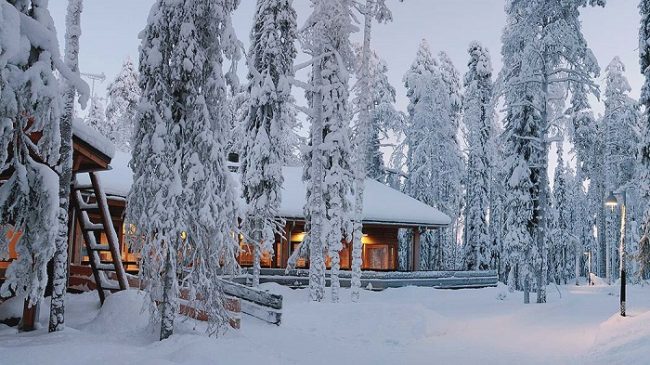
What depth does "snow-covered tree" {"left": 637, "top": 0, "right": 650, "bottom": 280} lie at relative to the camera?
18344 millimetres

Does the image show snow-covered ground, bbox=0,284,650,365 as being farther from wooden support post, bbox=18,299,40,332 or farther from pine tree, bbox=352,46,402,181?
pine tree, bbox=352,46,402,181

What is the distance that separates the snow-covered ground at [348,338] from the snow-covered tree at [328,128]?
2386mm

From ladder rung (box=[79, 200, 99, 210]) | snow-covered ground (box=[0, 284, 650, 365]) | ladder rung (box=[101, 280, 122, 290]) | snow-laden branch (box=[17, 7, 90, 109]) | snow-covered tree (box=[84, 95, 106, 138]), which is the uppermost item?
snow-covered tree (box=[84, 95, 106, 138])

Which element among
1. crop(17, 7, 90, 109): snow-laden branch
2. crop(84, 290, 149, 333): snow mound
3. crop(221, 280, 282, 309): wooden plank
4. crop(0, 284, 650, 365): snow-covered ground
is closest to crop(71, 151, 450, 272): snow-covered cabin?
crop(221, 280, 282, 309): wooden plank

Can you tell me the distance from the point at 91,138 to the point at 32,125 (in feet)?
20.5

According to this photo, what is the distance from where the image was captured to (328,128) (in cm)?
2205

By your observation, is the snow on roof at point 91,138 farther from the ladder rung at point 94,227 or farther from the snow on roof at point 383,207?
the snow on roof at point 383,207

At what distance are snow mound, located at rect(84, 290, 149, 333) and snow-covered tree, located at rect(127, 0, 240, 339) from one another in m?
1.01

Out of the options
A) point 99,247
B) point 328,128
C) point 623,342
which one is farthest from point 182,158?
point 328,128

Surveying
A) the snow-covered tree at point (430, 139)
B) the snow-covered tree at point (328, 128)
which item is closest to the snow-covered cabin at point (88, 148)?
the snow-covered tree at point (328, 128)

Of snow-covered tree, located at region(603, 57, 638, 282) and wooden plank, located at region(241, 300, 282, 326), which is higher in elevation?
snow-covered tree, located at region(603, 57, 638, 282)

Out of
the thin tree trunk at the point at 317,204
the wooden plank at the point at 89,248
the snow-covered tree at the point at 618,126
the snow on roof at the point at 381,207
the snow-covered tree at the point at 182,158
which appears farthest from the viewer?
the snow-covered tree at the point at 618,126

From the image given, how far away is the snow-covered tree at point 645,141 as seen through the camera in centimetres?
1834

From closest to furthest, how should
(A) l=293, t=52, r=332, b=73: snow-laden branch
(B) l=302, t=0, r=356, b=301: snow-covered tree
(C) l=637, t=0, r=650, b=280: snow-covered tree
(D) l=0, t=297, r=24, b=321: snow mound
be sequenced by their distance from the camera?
1. (D) l=0, t=297, r=24, b=321: snow mound
2. (C) l=637, t=0, r=650, b=280: snow-covered tree
3. (A) l=293, t=52, r=332, b=73: snow-laden branch
4. (B) l=302, t=0, r=356, b=301: snow-covered tree
